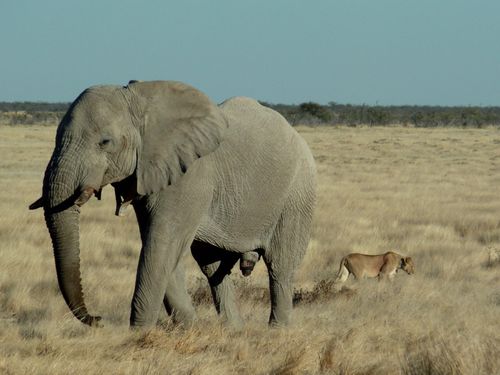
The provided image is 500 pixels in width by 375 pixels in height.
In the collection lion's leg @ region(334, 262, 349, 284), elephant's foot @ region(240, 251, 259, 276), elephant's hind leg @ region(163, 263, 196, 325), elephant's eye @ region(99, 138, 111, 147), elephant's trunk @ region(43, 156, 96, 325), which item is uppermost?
elephant's eye @ region(99, 138, 111, 147)

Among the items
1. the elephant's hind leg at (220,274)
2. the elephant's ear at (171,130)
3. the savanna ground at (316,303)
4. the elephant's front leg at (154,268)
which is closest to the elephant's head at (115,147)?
the elephant's ear at (171,130)

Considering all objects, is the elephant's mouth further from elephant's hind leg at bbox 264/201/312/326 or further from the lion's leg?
the lion's leg

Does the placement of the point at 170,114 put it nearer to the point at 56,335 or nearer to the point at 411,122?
the point at 56,335

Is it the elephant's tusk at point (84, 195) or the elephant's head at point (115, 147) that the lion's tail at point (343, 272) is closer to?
the elephant's head at point (115, 147)

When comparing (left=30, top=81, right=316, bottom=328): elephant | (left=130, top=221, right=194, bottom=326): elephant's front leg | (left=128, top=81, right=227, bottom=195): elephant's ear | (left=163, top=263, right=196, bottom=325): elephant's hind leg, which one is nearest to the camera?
(left=30, top=81, right=316, bottom=328): elephant

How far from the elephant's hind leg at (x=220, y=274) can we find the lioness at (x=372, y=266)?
10.7 feet

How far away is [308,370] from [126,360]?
1139mm

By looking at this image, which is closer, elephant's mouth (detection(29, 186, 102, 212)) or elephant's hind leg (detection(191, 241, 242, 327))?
elephant's mouth (detection(29, 186, 102, 212))

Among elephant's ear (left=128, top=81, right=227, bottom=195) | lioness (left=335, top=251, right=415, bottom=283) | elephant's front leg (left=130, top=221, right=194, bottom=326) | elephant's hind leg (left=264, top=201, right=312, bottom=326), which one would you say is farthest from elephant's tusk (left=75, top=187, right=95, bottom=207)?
lioness (left=335, top=251, right=415, bottom=283)

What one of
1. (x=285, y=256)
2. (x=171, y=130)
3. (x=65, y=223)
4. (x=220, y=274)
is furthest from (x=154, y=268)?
(x=285, y=256)

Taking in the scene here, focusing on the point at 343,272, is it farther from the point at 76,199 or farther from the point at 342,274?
the point at 76,199

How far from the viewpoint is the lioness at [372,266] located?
40.6 ft

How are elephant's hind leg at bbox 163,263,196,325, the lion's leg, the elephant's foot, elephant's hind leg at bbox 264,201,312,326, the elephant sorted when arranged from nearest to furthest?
1. the elephant
2. elephant's hind leg at bbox 163,263,196,325
3. the elephant's foot
4. elephant's hind leg at bbox 264,201,312,326
5. the lion's leg

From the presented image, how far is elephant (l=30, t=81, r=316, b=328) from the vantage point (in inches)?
276
